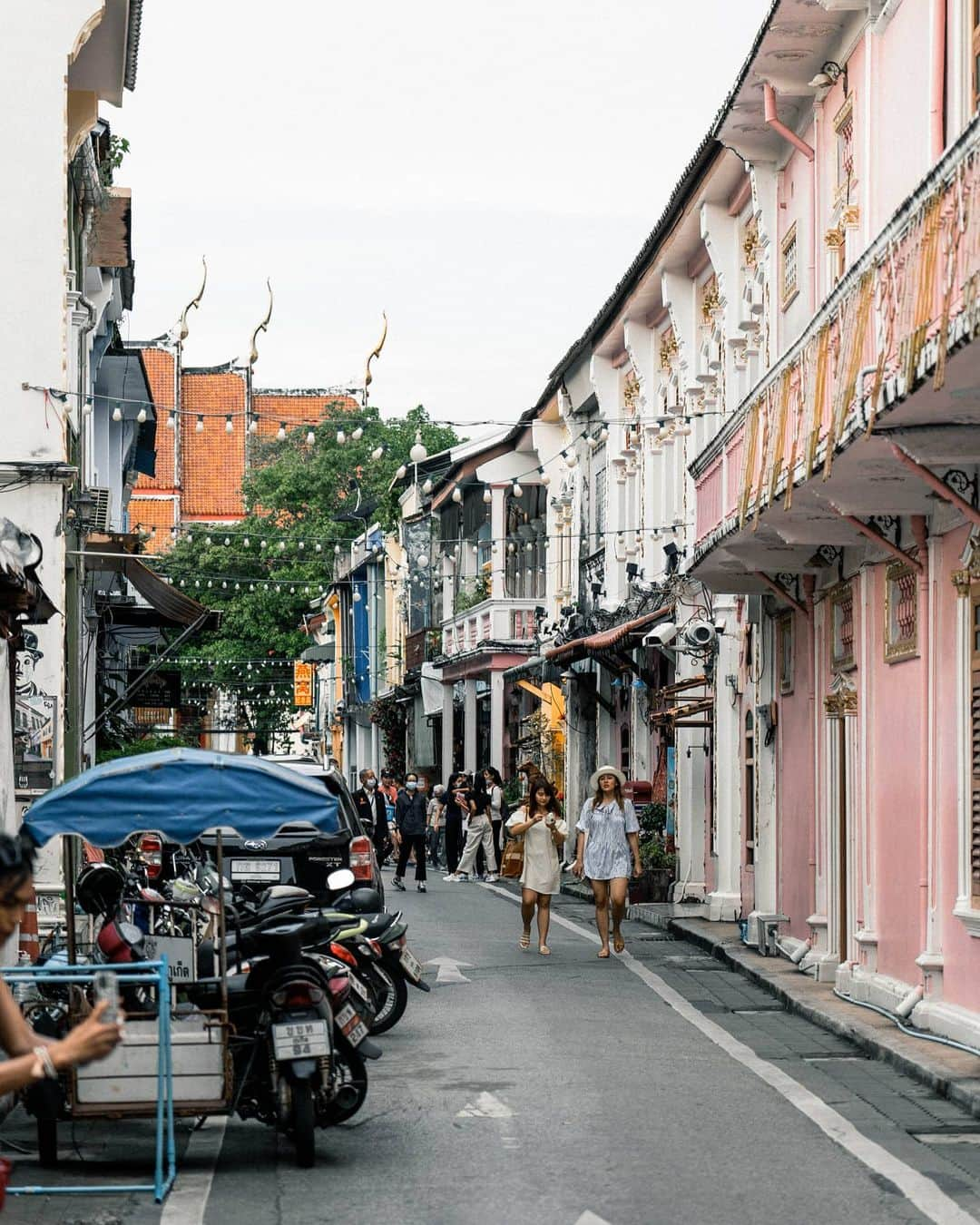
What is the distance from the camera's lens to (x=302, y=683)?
2985 inches

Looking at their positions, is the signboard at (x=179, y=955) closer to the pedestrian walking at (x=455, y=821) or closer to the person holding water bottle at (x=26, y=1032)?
the person holding water bottle at (x=26, y=1032)

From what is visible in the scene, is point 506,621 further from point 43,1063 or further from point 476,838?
point 43,1063

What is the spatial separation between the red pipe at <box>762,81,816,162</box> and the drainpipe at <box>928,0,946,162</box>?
16.3 feet

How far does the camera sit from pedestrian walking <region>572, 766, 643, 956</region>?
20.1 m

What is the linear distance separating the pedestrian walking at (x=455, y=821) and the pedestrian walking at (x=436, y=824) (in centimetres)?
378

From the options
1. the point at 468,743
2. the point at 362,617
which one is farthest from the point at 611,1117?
the point at 362,617

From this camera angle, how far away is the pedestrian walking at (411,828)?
103 ft

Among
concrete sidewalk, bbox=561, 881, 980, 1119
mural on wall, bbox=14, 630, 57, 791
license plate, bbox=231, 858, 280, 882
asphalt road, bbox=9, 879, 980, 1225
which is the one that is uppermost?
mural on wall, bbox=14, 630, 57, 791

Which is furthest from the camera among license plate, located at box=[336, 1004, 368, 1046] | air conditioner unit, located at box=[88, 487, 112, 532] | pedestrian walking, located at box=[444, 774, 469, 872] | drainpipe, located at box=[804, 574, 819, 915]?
pedestrian walking, located at box=[444, 774, 469, 872]

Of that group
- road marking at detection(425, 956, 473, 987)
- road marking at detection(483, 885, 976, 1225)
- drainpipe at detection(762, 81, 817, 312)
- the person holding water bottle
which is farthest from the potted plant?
the person holding water bottle

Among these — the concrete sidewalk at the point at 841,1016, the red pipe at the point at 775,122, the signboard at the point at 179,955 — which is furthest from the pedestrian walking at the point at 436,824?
the signboard at the point at 179,955

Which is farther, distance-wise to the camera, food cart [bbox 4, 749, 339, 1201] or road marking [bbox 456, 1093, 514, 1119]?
road marking [bbox 456, 1093, 514, 1119]

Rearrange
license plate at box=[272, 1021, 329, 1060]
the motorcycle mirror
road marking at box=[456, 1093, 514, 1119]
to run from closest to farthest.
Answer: license plate at box=[272, 1021, 329, 1060] → road marking at box=[456, 1093, 514, 1119] → the motorcycle mirror

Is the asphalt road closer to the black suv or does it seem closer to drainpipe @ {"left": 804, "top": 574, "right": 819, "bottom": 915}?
the black suv
